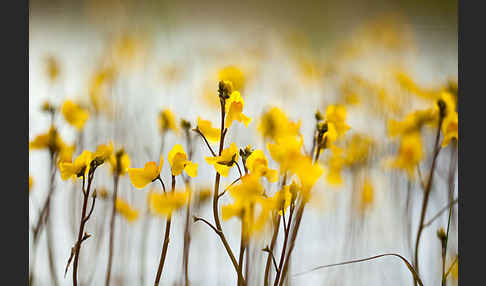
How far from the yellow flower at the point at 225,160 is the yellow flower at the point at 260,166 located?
0.04ft

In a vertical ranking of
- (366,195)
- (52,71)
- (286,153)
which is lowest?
(366,195)

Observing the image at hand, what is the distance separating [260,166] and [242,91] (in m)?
0.35

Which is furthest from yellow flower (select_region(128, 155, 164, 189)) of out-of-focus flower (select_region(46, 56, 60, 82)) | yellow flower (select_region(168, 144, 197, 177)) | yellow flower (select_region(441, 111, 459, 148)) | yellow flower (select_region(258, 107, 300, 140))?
out-of-focus flower (select_region(46, 56, 60, 82))

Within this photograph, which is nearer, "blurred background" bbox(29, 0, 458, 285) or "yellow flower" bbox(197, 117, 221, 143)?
"yellow flower" bbox(197, 117, 221, 143)

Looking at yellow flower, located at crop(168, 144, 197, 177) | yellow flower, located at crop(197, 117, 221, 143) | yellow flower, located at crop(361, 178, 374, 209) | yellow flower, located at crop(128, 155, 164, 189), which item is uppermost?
yellow flower, located at crop(197, 117, 221, 143)

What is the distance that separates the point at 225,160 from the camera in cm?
34

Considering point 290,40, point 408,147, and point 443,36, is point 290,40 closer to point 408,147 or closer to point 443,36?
point 443,36

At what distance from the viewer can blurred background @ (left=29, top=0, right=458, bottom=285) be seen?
781 millimetres

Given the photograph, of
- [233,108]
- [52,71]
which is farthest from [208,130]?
[52,71]

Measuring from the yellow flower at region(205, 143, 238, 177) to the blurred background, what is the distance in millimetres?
199

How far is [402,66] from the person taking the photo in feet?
4.45

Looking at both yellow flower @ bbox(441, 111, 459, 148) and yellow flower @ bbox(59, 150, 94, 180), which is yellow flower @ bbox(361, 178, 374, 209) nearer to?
yellow flower @ bbox(441, 111, 459, 148)

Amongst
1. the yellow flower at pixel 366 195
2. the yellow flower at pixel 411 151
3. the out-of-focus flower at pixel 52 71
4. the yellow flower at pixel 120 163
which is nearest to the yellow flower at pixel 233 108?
the yellow flower at pixel 120 163

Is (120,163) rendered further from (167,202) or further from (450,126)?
(450,126)
